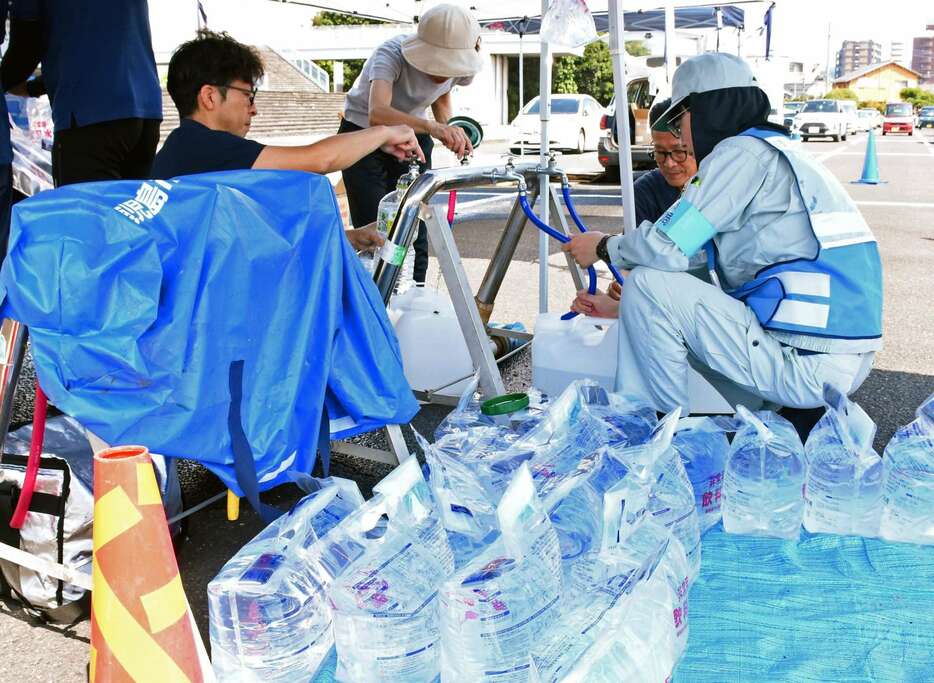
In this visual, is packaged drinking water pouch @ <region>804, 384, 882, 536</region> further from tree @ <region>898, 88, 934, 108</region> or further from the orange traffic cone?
tree @ <region>898, 88, 934, 108</region>

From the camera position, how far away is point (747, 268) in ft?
9.58

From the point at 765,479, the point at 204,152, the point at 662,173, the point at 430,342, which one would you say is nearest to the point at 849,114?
the point at 662,173

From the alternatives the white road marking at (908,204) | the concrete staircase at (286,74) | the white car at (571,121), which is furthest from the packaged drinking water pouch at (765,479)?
the concrete staircase at (286,74)

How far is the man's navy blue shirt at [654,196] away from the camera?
391 cm

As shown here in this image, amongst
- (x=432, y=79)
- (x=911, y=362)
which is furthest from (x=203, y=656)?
(x=911, y=362)

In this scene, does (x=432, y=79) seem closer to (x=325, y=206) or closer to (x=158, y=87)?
(x=158, y=87)

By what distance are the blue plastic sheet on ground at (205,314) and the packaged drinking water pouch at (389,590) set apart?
0.35m

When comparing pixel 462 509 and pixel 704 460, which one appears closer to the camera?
pixel 462 509

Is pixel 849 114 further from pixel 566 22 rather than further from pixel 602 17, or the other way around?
pixel 566 22

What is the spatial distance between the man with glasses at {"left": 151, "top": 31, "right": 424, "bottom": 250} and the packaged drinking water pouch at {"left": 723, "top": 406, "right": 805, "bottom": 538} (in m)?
1.37

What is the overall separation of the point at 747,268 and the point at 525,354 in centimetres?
197

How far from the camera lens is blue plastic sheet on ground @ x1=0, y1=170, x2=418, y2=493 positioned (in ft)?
5.87

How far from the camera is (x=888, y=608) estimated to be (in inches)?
83.6

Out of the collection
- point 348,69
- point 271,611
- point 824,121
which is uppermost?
point 348,69
